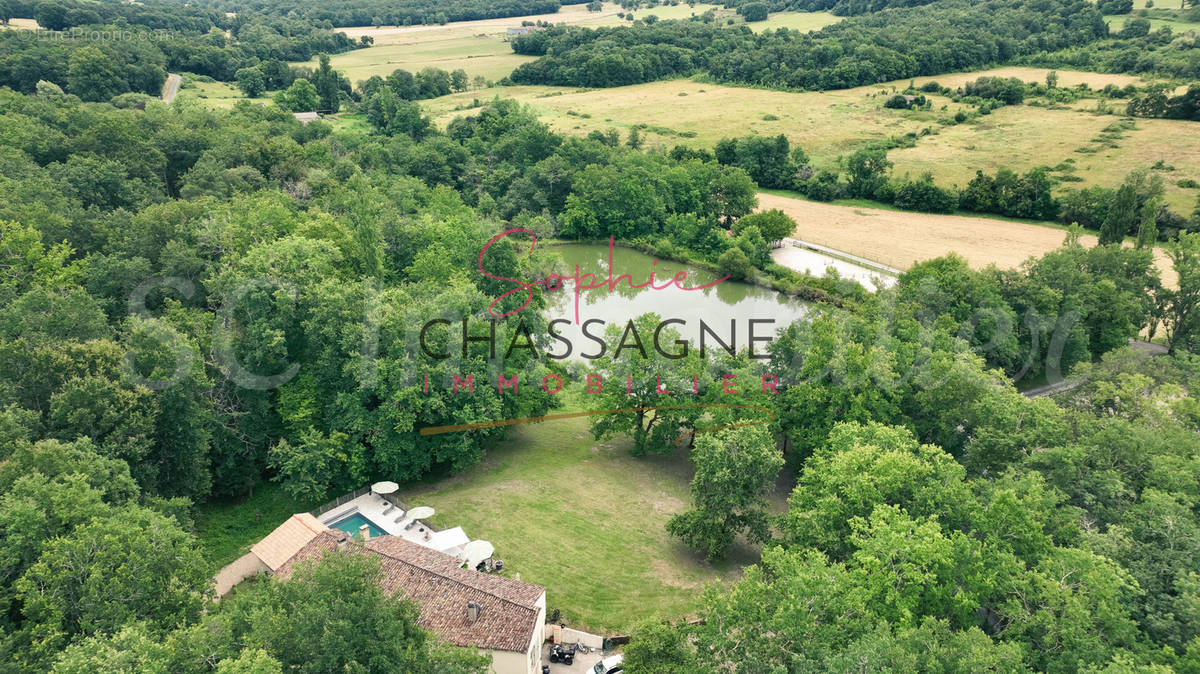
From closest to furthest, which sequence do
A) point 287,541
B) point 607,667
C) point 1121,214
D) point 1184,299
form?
1. point 607,667
2. point 287,541
3. point 1184,299
4. point 1121,214

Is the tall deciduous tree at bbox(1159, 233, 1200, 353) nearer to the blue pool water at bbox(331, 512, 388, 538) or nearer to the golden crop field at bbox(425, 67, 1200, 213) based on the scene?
the golden crop field at bbox(425, 67, 1200, 213)

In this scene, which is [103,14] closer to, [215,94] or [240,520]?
[215,94]

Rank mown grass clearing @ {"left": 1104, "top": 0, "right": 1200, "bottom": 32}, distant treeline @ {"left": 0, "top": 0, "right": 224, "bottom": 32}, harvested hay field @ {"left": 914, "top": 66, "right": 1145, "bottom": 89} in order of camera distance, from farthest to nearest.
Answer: mown grass clearing @ {"left": 1104, "top": 0, "right": 1200, "bottom": 32}, harvested hay field @ {"left": 914, "top": 66, "right": 1145, "bottom": 89}, distant treeline @ {"left": 0, "top": 0, "right": 224, "bottom": 32}

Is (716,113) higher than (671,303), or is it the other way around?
(716,113)

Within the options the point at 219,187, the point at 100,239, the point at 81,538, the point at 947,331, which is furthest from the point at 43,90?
the point at 947,331

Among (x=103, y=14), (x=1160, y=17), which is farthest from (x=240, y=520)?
(x=1160, y=17)

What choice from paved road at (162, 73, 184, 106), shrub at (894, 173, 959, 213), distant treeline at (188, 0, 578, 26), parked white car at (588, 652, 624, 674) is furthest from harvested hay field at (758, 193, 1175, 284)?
distant treeline at (188, 0, 578, 26)

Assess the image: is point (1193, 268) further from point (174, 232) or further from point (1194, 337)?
point (174, 232)
